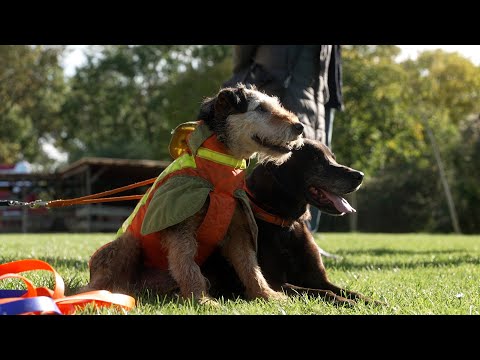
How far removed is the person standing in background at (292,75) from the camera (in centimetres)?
605

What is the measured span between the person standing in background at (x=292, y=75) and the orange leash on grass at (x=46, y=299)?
10.3ft

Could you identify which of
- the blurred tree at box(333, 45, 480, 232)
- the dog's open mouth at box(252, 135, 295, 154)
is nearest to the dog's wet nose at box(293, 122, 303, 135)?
the dog's open mouth at box(252, 135, 295, 154)

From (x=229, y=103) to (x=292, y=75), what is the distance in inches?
98.9

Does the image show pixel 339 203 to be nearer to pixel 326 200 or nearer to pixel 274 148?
pixel 326 200

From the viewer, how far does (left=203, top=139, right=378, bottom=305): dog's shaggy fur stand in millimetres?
4062

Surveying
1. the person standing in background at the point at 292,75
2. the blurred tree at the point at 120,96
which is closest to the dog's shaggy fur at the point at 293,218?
the person standing in background at the point at 292,75

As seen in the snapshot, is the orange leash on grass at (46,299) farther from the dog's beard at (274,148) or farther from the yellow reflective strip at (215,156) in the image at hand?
the dog's beard at (274,148)

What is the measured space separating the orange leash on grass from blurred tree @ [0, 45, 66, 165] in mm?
28641

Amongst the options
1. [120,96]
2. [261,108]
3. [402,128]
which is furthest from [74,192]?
[261,108]

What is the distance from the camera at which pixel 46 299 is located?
2.64 m
